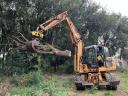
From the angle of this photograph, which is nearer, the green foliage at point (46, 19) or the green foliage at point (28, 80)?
the green foliage at point (28, 80)

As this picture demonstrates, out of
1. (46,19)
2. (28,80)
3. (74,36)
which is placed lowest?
(28,80)

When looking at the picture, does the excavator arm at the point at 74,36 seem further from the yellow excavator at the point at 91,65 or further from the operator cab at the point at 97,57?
the operator cab at the point at 97,57

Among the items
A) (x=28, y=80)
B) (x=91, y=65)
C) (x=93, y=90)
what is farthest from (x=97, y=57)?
(x=28, y=80)

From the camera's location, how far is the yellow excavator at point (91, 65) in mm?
20000

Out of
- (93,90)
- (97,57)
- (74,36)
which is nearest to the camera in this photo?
(93,90)

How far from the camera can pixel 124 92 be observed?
19500mm

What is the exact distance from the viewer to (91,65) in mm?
21312

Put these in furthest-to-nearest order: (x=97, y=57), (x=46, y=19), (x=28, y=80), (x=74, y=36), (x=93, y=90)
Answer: (x=46, y=19)
(x=74, y=36)
(x=97, y=57)
(x=28, y=80)
(x=93, y=90)

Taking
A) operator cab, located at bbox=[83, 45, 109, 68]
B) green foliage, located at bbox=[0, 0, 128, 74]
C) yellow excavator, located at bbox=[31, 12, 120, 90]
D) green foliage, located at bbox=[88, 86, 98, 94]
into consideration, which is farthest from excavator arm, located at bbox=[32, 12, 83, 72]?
green foliage, located at bbox=[0, 0, 128, 74]

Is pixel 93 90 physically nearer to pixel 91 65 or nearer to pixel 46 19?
pixel 91 65

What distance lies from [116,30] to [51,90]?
21051 millimetres

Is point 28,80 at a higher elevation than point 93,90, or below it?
higher

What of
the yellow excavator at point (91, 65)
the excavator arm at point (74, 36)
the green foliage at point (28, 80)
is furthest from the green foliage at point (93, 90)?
the green foliage at point (28, 80)

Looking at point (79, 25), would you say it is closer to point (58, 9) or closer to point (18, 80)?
point (58, 9)
